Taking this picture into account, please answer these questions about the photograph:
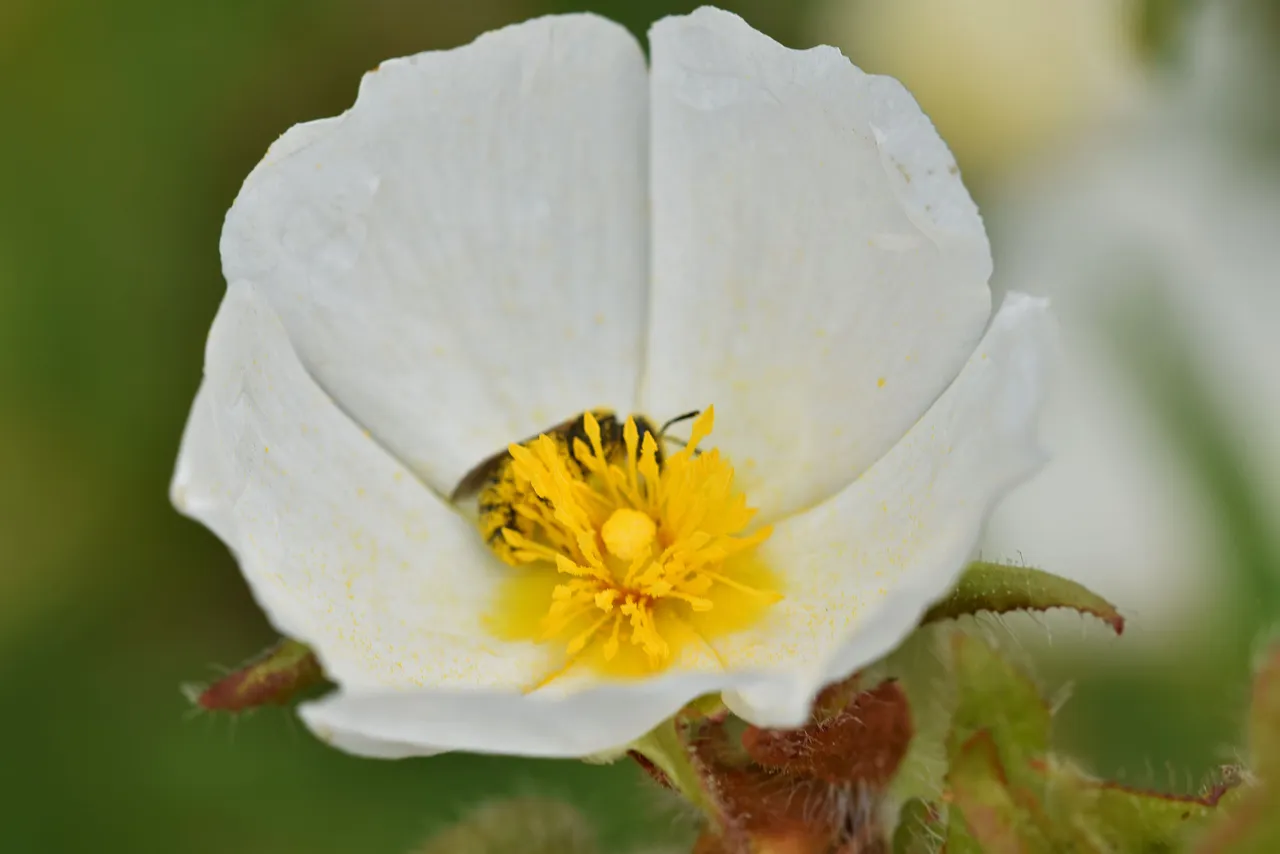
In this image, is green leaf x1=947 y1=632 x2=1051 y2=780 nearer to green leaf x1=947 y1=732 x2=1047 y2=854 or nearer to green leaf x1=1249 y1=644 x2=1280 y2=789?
green leaf x1=947 y1=732 x2=1047 y2=854

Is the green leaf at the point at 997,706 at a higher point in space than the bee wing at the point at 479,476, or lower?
lower

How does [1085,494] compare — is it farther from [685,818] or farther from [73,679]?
[73,679]

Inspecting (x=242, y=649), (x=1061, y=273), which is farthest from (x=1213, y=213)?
(x=242, y=649)

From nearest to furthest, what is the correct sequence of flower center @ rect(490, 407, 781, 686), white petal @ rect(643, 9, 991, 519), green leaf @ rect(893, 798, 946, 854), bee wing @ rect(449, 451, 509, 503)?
green leaf @ rect(893, 798, 946, 854) → white petal @ rect(643, 9, 991, 519) → flower center @ rect(490, 407, 781, 686) → bee wing @ rect(449, 451, 509, 503)

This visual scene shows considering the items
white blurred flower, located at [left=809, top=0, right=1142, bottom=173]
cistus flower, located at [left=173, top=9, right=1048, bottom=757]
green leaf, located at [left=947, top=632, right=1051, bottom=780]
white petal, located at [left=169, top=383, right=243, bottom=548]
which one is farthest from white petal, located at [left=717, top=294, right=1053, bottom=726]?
white blurred flower, located at [left=809, top=0, right=1142, bottom=173]

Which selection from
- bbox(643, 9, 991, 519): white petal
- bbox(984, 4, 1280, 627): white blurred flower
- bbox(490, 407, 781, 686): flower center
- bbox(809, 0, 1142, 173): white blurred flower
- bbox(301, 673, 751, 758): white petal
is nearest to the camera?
bbox(301, 673, 751, 758): white petal

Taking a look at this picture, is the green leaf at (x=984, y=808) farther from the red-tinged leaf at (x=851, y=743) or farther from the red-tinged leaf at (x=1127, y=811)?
the red-tinged leaf at (x=851, y=743)

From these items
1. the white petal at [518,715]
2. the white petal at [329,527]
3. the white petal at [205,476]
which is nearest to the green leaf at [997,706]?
the white petal at [518,715]

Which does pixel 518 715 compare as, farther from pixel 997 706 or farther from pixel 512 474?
pixel 512 474
